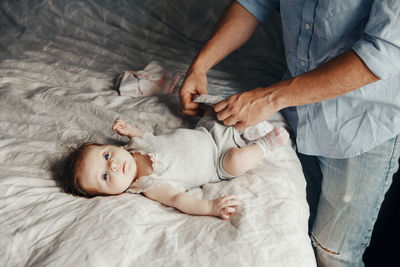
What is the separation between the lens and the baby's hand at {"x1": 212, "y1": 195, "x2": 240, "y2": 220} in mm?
790

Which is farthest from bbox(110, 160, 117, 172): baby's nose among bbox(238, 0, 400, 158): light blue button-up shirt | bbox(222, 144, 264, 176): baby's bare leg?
bbox(238, 0, 400, 158): light blue button-up shirt

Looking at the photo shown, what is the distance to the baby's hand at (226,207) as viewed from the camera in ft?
2.59

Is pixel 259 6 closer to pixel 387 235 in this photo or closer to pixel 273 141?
pixel 273 141

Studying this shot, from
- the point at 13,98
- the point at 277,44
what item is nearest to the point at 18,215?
the point at 13,98

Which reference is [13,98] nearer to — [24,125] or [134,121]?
[24,125]

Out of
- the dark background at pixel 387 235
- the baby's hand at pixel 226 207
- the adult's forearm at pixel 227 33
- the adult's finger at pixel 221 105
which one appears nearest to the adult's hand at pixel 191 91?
the adult's forearm at pixel 227 33

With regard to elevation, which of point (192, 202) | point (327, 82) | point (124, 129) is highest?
point (327, 82)

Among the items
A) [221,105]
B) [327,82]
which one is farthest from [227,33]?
[327,82]

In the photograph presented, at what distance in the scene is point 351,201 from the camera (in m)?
1.08

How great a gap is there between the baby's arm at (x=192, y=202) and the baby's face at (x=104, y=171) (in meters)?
0.08

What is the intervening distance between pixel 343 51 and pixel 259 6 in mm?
383

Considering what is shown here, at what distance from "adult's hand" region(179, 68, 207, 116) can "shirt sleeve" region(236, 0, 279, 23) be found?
11.0 inches

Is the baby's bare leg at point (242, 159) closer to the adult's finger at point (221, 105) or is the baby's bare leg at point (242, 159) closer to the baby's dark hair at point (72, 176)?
the adult's finger at point (221, 105)

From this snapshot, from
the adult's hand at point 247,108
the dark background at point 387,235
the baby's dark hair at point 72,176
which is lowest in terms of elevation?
the dark background at point 387,235
